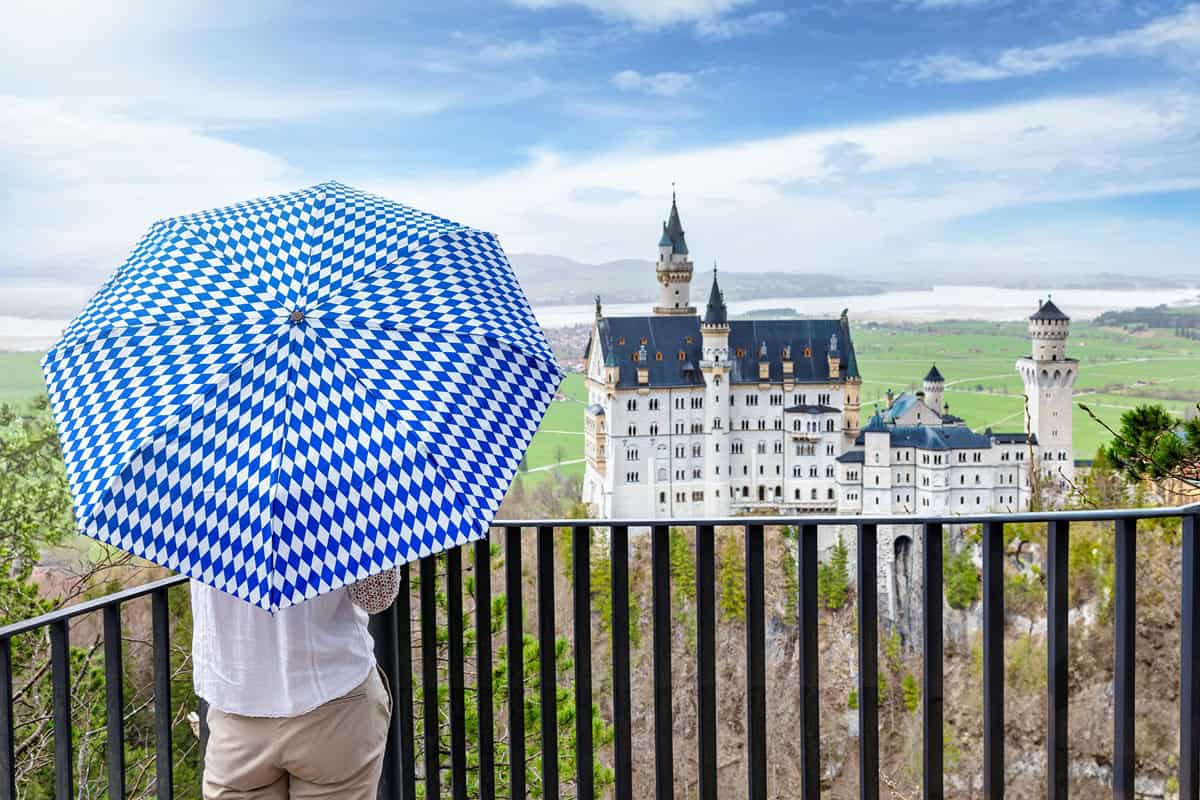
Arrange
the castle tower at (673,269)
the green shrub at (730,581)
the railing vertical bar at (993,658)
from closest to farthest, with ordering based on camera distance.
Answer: the railing vertical bar at (993,658) → the green shrub at (730,581) → the castle tower at (673,269)

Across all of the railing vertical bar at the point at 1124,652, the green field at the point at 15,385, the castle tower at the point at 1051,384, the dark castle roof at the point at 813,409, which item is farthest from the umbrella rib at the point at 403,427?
the dark castle roof at the point at 813,409

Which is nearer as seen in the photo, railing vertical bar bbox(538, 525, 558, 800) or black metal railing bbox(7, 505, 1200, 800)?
black metal railing bbox(7, 505, 1200, 800)

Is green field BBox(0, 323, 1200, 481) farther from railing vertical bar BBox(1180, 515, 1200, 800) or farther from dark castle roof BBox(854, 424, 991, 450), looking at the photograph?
railing vertical bar BBox(1180, 515, 1200, 800)

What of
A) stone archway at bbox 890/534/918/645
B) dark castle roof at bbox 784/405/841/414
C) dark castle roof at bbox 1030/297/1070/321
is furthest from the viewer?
dark castle roof at bbox 784/405/841/414

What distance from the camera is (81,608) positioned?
4.23 ft

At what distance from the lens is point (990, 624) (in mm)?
1496

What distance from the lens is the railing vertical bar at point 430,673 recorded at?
162cm

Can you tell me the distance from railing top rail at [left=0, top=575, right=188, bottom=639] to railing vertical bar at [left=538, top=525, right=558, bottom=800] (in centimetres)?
52

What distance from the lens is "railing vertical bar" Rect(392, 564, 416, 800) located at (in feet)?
5.43

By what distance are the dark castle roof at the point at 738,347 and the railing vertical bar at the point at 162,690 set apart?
1750 cm

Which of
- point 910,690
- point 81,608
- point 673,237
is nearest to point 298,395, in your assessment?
point 81,608

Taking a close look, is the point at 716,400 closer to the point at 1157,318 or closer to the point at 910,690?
the point at 1157,318

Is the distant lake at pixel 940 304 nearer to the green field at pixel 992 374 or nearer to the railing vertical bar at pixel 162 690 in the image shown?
the green field at pixel 992 374

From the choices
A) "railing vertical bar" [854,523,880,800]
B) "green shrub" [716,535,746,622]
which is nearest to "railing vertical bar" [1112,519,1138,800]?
"railing vertical bar" [854,523,880,800]
